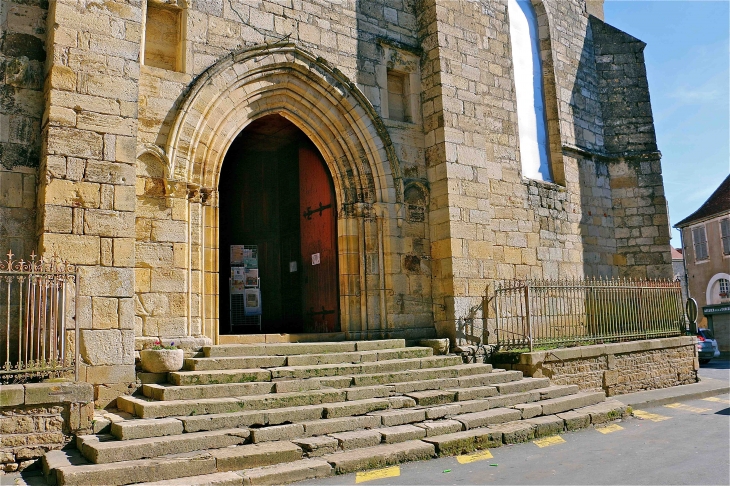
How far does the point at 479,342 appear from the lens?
867cm

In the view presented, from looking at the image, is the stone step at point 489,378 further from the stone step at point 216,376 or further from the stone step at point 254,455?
the stone step at point 254,455

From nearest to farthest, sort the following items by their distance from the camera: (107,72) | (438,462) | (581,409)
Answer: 1. (438,462)
2. (107,72)
3. (581,409)

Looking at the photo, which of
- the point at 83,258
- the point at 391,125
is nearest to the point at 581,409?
the point at 391,125

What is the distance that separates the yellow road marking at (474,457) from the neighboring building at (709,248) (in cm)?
2189

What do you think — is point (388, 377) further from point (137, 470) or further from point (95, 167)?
point (95, 167)

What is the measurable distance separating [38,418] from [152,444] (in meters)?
1.07

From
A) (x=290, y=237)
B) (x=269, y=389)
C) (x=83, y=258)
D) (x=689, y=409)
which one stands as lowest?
(x=689, y=409)

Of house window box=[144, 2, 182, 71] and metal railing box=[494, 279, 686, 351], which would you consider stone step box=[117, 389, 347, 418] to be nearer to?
metal railing box=[494, 279, 686, 351]

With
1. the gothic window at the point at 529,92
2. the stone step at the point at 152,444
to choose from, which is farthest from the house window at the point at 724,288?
the stone step at the point at 152,444

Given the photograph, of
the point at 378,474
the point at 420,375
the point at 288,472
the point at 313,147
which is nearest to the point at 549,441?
the point at 420,375

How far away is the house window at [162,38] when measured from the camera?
720 centimetres

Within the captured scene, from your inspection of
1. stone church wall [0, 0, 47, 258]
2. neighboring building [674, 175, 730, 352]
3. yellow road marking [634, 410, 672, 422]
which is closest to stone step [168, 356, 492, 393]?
yellow road marking [634, 410, 672, 422]

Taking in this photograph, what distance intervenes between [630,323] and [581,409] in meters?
3.58

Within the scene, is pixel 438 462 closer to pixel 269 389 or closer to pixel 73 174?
pixel 269 389
